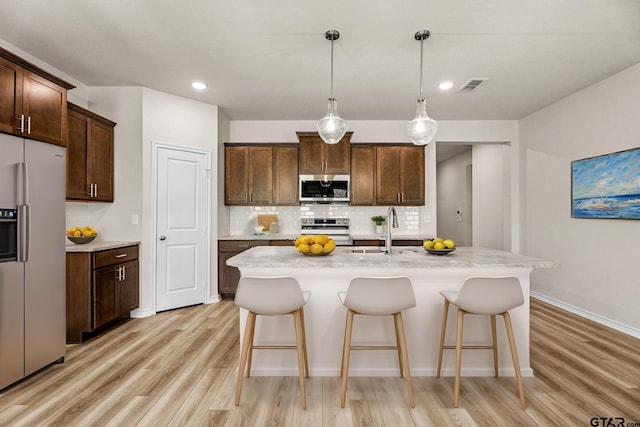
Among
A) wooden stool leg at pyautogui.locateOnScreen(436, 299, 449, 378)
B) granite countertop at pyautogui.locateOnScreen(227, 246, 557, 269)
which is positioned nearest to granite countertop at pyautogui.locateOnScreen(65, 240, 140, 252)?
granite countertop at pyautogui.locateOnScreen(227, 246, 557, 269)

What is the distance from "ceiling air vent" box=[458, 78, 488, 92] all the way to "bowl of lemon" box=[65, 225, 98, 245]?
14.7 ft

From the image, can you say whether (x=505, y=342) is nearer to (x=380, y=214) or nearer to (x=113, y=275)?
(x=380, y=214)

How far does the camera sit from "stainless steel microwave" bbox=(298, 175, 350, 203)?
5.01m

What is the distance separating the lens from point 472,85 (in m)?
3.88

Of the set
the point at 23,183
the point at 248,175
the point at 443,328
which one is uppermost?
the point at 248,175

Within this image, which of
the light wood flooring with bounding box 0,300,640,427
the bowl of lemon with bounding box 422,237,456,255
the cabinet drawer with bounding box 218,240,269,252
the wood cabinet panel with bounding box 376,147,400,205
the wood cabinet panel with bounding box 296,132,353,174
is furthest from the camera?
the wood cabinet panel with bounding box 376,147,400,205

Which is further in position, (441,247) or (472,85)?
(472,85)

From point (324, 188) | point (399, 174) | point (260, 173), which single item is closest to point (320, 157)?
point (324, 188)

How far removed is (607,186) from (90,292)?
544 cm

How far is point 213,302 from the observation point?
179 inches

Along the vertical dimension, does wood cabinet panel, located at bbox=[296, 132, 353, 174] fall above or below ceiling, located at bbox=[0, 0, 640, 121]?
below

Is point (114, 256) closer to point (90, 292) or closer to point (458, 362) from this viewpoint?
point (90, 292)

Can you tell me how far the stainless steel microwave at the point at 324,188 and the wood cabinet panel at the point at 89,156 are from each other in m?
2.46

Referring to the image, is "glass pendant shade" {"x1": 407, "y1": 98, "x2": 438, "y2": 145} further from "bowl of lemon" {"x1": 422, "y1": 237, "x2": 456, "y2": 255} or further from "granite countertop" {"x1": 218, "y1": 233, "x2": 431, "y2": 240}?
"granite countertop" {"x1": 218, "y1": 233, "x2": 431, "y2": 240}
